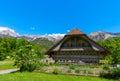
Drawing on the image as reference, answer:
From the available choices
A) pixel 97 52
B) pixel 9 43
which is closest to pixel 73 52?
pixel 97 52

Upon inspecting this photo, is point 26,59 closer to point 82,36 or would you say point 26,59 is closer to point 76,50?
point 76,50

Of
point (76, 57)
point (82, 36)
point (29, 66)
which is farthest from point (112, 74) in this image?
point (76, 57)

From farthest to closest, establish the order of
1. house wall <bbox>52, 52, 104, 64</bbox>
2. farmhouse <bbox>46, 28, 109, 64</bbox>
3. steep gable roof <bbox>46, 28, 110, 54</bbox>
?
house wall <bbox>52, 52, 104, 64</bbox>, farmhouse <bbox>46, 28, 109, 64</bbox>, steep gable roof <bbox>46, 28, 110, 54</bbox>

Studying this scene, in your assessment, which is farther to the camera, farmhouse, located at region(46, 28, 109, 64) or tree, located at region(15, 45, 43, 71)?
farmhouse, located at region(46, 28, 109, 64)

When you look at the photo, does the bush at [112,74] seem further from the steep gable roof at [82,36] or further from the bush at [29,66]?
the steep gable roof at [82,36]

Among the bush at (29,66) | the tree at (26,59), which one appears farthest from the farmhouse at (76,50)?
the bush at (29,66)

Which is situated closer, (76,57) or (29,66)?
(29,66)

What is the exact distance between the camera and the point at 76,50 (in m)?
38.0

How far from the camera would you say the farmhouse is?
37281 mm

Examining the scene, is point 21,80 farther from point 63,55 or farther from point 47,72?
point 63,55

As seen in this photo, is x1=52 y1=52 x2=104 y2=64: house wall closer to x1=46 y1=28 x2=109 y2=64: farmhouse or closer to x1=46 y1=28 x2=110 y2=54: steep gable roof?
x1=46 y1=28 x2=109 y2=64: farmhouse

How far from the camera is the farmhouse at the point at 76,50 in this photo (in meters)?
37.3

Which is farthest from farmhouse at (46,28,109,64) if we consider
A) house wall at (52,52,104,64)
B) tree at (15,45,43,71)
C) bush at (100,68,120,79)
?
bush at (100,68,120,79)

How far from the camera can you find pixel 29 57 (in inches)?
1129
